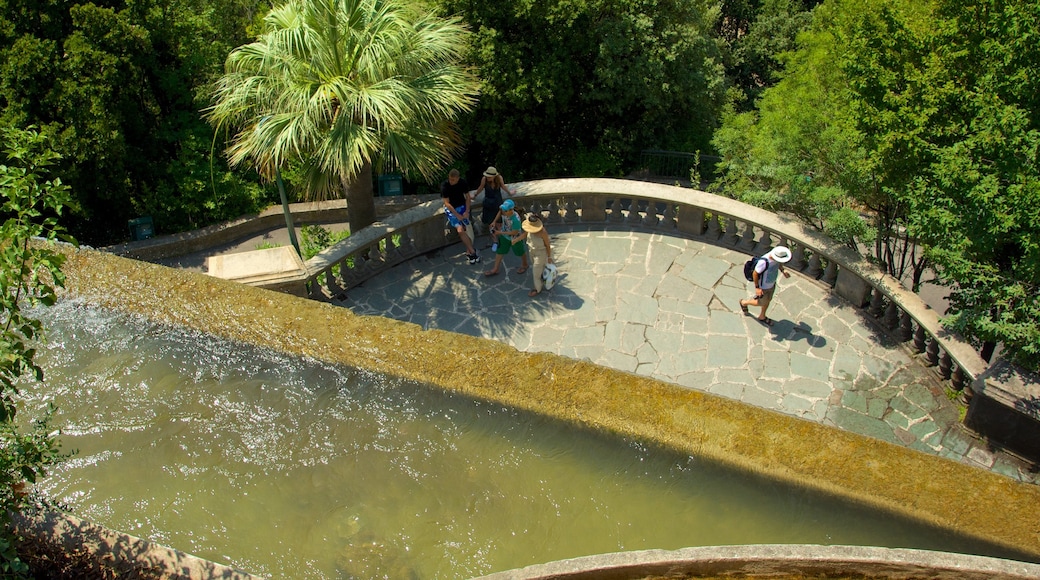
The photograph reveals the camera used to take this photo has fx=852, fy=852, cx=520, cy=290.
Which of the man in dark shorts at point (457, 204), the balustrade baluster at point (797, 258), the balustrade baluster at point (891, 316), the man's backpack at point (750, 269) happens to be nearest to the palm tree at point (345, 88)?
the man in dark shorts at point (457, 204)

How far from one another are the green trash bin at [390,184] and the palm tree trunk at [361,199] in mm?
5636

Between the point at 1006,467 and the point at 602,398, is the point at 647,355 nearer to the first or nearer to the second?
the point at 602,398

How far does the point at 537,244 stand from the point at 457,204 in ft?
5.45

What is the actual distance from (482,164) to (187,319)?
12.1 m

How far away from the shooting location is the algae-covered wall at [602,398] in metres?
6.54

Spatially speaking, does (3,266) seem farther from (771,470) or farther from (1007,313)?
(1007,313)

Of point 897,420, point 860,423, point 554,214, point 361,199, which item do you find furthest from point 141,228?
point 897,420

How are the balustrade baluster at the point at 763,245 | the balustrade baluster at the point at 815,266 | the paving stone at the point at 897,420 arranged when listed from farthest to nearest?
1. the balustrade baluster at the point at 763,245
2. the balustrade baluster at the point at 815,266
3. the paving stone at the point at 897,420

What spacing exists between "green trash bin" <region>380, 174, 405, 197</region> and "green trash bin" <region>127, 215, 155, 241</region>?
16.2 ft

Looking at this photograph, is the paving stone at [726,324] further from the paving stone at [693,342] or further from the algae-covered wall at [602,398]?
the algae-covered wall at [602,398]

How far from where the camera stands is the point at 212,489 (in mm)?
7406

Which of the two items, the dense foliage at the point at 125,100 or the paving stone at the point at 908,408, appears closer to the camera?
the paving stone at the point at 908,408

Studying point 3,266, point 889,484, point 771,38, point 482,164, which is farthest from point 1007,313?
point 771,38

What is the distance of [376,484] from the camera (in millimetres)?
7355
